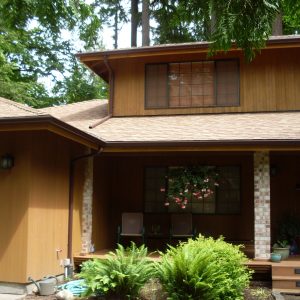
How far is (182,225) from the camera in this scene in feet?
33.2

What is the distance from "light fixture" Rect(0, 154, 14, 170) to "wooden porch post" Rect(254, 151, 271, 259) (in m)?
4.19

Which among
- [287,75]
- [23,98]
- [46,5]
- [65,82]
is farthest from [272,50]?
[65,82]

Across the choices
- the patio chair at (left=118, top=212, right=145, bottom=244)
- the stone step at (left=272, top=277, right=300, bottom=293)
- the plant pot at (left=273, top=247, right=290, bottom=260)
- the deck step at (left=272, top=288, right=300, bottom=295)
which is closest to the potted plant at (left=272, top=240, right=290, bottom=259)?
the plant pot at (left=273, top=247, right=290, bottom=260)

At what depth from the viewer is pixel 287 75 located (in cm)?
1056

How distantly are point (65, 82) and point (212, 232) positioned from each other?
13159 millimetres

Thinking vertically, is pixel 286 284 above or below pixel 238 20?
below

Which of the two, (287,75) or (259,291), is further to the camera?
(287,75)

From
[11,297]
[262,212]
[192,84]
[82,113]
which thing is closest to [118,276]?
[11,297]

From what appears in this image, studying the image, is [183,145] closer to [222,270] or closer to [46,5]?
[222,270]

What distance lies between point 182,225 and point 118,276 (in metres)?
3.82

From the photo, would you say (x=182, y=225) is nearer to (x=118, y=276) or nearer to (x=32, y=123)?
(x=118, y=276)

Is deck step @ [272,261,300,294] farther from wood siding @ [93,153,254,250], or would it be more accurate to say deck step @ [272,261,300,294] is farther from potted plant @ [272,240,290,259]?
wood siding @ [93,153,254,250]

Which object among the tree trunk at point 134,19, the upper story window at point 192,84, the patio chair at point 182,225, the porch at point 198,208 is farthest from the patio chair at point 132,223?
the tree trunk at point 134,19

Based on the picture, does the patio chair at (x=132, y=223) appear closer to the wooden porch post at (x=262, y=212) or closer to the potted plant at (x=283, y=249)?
the wooden porch post at (x=262, y=212)
